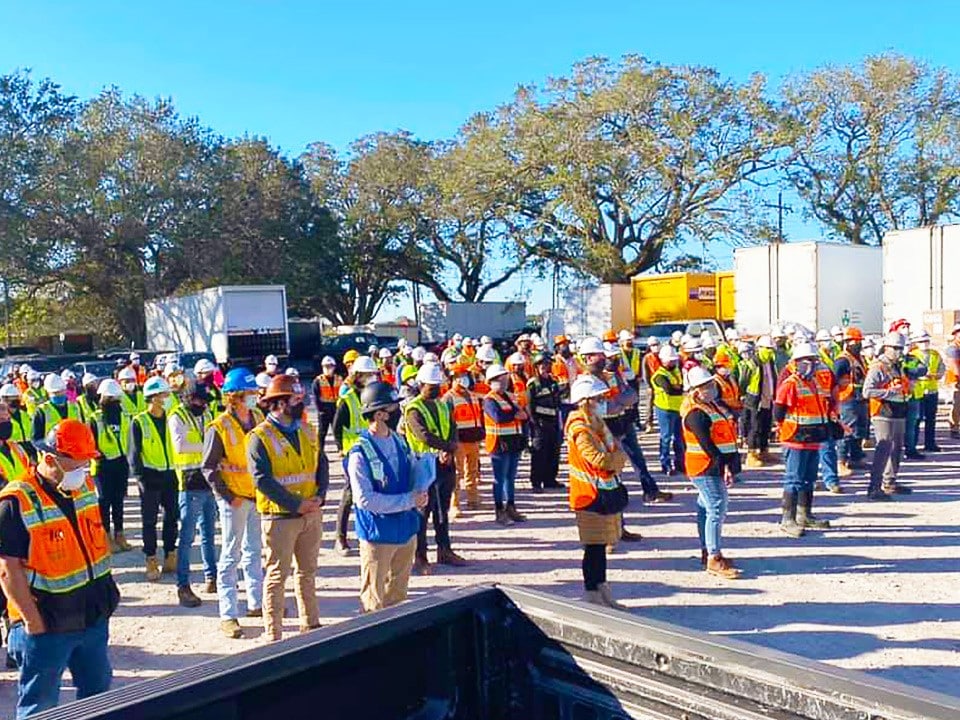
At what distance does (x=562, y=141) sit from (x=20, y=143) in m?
19.7

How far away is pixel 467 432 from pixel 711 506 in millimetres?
3412

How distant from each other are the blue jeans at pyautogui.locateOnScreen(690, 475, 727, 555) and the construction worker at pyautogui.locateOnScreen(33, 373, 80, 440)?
673 centimetres

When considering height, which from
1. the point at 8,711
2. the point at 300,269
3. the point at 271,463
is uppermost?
the point at 300,269

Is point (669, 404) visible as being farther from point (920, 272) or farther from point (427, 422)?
point (920, 272)

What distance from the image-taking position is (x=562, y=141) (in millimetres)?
33250

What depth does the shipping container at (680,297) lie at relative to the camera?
88.9ft

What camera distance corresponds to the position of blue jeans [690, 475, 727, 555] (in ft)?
22.4

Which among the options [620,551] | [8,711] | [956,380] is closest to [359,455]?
[8,711]

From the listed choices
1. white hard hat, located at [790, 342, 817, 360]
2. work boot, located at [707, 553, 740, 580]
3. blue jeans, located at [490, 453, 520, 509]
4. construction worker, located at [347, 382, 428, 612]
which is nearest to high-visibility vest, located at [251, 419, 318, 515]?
construction worker, located at [347, 382, 428, 612]

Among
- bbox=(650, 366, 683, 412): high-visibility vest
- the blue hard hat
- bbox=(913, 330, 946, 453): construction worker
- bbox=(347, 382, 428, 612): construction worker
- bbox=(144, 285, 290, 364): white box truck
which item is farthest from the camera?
bbox=(144, 285, 290, 364): white box truck

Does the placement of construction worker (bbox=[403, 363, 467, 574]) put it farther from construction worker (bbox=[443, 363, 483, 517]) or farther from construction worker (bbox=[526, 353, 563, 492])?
construction worker (bbox=[526, 353, 563, 492])

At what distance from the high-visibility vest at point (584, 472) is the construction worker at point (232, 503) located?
2.34 metres

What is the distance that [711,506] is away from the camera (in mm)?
6883

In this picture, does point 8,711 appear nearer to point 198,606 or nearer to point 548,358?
point 198,606
